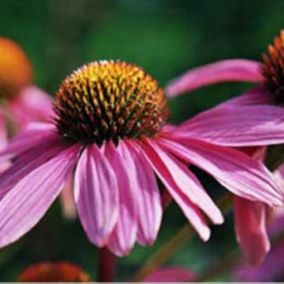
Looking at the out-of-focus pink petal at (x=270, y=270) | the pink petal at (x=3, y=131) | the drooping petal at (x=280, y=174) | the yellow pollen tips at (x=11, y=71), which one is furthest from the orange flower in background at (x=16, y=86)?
the drooping petal at (x=280, y=174)

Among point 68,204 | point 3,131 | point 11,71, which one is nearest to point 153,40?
point 11,71

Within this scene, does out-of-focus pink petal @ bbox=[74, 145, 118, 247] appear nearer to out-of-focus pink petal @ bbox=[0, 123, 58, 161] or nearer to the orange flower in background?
out-of-focus pink petal @ bbox=[0, 123, 58, 161]

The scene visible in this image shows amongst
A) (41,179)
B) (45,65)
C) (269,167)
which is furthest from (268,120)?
(45,65)

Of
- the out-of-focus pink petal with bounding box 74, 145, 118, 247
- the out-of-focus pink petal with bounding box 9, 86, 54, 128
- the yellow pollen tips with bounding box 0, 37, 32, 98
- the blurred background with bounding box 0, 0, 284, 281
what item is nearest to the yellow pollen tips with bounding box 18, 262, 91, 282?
the out-of-focus pink petal with bounding box 74, 145, 118, 247

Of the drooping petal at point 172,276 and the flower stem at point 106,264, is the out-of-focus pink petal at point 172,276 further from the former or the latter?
the flower stem at point 106,264

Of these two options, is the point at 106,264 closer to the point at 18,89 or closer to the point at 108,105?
the point at 108,105

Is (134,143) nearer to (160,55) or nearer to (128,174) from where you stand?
(128,174)
